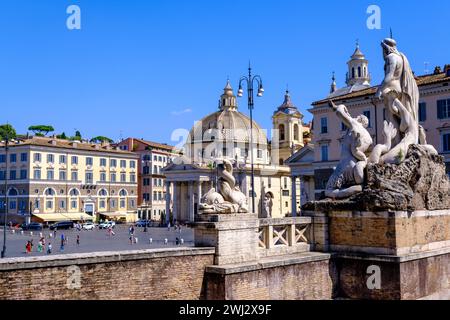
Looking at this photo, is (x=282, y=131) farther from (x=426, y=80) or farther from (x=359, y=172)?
(x=359, y=172)

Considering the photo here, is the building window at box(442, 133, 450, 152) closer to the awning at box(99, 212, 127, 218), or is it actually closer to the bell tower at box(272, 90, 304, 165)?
the bell tower at box(272, 90, 304, 165)

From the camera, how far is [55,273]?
290 inches

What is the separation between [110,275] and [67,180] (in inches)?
2645

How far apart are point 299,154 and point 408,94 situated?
1946 inches

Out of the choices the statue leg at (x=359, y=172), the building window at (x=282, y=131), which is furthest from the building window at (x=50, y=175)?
the statue leg at (x=359, y=172)

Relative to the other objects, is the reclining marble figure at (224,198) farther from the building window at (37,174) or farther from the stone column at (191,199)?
the stone column at (191,199)

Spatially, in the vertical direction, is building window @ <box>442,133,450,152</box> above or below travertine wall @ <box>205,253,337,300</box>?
above

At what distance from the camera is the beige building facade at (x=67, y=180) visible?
67.9 m

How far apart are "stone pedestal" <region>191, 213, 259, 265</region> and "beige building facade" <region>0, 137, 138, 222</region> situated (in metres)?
61.4

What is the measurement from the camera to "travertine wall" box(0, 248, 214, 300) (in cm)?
704

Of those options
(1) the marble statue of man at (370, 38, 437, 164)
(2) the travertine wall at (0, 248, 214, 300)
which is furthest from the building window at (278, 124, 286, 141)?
(2) the travertine wall at (0, 248, 214, 300)

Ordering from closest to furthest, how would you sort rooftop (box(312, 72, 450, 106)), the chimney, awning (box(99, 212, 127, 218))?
1. rooftop (box(312, 72, 450, 106))
2. the chimney
3. awning (box(99, 212, 127, 218))
